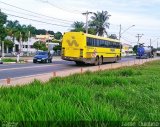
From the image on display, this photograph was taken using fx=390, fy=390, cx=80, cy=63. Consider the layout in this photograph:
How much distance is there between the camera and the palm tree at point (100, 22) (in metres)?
107

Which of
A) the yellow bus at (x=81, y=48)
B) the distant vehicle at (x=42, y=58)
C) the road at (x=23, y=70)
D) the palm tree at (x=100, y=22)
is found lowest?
the road at (x=23, y=70)

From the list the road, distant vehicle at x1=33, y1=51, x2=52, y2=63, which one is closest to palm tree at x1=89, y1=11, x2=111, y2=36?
distant vehicle at x1=33, y1=51, x2=52, y2=63

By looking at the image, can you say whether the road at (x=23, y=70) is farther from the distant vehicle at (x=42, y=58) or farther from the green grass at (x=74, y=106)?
the green grass at (x=74, y=106)

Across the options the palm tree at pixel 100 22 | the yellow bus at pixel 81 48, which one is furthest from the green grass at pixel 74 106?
the palm tree at pixel 100 22

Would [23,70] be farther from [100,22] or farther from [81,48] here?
[100,22]

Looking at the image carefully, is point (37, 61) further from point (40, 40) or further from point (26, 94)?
point (40, 40)

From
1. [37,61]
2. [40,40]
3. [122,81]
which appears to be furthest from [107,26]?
[122,81]

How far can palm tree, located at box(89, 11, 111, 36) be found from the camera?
350 feet

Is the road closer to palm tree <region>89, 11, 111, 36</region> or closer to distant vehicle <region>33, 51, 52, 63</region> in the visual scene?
distant vehicle <region>33, 51, 52, 63</region>

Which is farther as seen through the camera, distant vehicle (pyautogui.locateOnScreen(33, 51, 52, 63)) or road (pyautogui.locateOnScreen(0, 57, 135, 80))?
distant vehicle (pyautogui.locateOnScreen(33, 51, 52, 63))

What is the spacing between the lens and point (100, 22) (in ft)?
351

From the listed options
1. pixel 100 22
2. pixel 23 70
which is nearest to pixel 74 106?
pixel 23 70

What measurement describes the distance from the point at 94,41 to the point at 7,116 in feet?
116

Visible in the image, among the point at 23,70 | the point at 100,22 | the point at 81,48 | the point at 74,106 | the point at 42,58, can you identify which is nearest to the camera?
the point at 74,106
